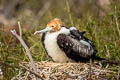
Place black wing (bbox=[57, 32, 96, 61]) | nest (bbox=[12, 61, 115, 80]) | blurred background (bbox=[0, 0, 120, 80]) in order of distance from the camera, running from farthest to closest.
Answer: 1. blurred background (bbox=[0, 0, 120, 80])
2. black wing (bbox=[57, 32, 96, 61])
3. nest (bbox=[12, 61, 115, 80])

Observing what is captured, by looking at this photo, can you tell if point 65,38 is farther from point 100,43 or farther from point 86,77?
point 100,43

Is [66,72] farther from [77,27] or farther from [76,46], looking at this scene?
[77,27]

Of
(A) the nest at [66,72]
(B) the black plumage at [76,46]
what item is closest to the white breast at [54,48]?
(B) the black plumage at [76,46]

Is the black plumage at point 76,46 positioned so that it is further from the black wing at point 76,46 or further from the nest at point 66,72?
the nest at point 66,72

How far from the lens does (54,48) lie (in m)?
5.58

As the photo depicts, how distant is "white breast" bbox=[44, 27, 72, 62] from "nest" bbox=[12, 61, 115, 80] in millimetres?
158

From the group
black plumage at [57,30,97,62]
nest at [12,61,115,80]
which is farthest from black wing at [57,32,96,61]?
nest at [12,61,115,80]

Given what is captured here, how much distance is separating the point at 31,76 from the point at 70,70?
45 centimetres

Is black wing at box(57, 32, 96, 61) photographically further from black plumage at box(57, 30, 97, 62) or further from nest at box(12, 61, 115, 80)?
nest at box(12, 61, 115, 80)

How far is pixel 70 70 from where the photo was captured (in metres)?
5.31

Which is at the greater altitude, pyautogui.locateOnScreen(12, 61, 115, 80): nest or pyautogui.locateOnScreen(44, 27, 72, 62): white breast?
pyautogui.locateOnScreen(44, 27, 72, 62): white breast

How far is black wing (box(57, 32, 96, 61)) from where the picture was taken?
5.55 meters

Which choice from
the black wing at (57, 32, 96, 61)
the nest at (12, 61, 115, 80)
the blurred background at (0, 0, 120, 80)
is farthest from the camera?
the blurred background at (0, 0, 120, 80)

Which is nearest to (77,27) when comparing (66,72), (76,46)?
(76,46)
